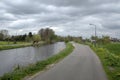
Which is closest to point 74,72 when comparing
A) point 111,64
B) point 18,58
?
point 111,64

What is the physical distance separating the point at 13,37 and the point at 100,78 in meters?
139

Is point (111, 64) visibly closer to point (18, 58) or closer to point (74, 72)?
point (74, 72)

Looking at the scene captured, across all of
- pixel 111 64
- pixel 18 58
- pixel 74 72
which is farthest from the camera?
pixel 18 58

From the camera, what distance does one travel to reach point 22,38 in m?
149

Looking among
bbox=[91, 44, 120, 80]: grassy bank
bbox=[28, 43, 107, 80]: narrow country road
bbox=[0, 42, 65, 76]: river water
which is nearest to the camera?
bbox=[28, 43, 107, 80]: narrow country road

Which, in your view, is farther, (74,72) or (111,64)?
(111,64)

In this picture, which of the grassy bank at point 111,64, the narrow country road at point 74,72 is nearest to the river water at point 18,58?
the narrow country road at point 74,72

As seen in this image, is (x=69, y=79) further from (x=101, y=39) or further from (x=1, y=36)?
(x=1, y=36)

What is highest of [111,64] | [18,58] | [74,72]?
[74,72]

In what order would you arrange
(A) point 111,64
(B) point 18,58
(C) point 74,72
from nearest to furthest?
(C) point 74,72 → (A) point 111,64 → (B) point 18,58

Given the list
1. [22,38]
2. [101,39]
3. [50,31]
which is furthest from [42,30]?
[101,39]

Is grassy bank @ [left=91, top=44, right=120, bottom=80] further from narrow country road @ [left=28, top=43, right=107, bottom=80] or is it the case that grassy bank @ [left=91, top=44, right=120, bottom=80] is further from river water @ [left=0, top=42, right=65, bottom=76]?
river water @ [left=0, top=42, right=65, bottom=76]

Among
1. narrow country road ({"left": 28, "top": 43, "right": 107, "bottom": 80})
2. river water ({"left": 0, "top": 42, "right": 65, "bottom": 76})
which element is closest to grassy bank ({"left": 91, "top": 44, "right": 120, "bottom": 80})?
narrow country road ({"left": 28, "top": 43, "right": 107, "bottom": 80})

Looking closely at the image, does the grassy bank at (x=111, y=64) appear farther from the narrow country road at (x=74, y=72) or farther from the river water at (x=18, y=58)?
the river water at (x=18, y=58)
